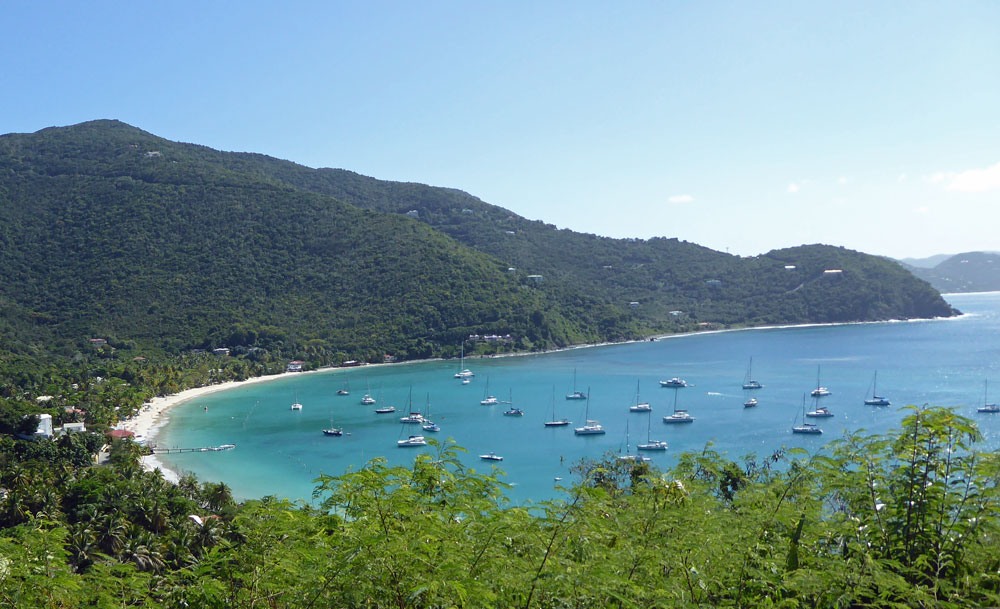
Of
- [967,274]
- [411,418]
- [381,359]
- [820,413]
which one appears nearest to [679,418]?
[820,413]

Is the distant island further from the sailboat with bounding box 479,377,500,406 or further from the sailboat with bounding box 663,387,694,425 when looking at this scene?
the sailboat with bounding box 479,377,500,406

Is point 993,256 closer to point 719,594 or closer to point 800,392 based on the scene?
point 800,392

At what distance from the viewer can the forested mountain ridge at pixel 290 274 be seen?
6662 cm

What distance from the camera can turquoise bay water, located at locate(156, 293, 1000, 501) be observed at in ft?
110

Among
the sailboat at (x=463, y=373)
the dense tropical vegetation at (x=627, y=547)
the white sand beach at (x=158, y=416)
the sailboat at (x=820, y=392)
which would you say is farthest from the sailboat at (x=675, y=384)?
the dense tropical vegetation at (x=627, y=547)

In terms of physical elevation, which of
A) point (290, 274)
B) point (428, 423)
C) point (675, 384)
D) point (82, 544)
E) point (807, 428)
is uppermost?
point (290, 274)

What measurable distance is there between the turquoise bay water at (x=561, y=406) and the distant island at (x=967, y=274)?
407ft

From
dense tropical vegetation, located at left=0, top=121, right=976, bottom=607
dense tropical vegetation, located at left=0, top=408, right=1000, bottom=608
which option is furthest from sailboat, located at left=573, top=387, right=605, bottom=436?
dense tropical vegetation, located at left=0, top=408, right=1000, bottom=608

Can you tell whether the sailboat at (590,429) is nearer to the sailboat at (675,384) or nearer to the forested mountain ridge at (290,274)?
the sailboat at (675,384)

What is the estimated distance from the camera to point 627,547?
3953 mm

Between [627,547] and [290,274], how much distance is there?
79.2 m

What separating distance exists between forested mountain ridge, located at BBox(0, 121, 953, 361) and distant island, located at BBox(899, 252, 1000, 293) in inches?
3714

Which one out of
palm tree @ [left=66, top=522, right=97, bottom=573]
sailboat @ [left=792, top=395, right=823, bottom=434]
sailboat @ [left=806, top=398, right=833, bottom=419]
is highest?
palm tree @ [left=66, top=522, right=97, bottom=573]

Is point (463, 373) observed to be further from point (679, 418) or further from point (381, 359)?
point (679, 418)
